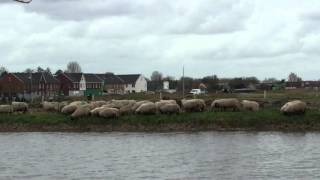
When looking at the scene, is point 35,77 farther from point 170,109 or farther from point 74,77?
point 170,109

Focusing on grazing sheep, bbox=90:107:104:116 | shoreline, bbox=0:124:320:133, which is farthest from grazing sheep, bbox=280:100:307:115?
grazing sheep, bbox=90:107:104:116

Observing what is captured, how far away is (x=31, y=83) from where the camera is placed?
160250 mm

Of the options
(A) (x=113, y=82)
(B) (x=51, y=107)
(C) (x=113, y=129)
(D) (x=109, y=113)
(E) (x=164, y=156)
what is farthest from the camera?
(A) (x=113, y=82)

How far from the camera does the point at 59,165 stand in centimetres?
3647

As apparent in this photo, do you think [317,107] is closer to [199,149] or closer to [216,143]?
[216,143]

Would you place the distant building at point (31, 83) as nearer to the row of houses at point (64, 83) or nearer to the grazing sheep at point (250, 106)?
the row of houses at point (64, 83)

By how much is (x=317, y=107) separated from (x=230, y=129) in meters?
10.0

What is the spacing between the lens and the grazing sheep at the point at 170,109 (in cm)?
6256

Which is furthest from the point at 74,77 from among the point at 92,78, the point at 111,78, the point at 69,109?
the point at 69,109

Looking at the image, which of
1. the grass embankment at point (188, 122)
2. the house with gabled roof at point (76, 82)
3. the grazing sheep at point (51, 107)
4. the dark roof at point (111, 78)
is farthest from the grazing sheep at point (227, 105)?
the dark roof at point (111, 78)

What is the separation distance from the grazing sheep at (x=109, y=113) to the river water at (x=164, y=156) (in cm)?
669

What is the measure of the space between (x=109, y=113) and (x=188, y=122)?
7724 mm

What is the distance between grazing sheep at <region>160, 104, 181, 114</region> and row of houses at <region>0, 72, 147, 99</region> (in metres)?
73.7

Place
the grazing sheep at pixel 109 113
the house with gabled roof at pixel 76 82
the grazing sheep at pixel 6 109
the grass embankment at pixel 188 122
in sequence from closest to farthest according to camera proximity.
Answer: the grass embankment at pixel 188 122 < the grazing sheep at pixel 109 113 < the grazing sheep at pixel 6 109 < the house with gabled roof at pixel 76 82
